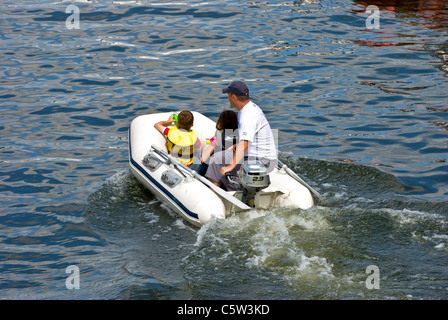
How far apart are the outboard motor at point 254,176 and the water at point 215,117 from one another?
0.95 ft

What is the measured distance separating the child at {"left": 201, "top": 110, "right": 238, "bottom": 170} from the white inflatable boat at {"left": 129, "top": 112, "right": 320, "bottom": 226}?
396 mm

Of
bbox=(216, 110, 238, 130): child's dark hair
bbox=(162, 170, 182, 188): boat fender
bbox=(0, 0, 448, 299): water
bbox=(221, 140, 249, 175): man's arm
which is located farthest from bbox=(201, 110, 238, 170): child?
bbox=(0, 0, 448, 299): water

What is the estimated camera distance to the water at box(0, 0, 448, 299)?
5172 mm

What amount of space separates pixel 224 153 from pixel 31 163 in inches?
126

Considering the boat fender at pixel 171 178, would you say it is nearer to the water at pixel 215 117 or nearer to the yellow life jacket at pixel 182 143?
the water at pixel 215 117

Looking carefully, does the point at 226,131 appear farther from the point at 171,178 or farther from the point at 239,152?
the point at 171,178

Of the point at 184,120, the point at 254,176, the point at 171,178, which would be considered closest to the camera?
the point at 254,176

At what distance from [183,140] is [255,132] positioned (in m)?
1.19

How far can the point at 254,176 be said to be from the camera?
229 inches

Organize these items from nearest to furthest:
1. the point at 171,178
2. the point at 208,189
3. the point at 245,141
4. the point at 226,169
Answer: the point at 245,141
the point at 226,169
the point at 208,189
the point at 171,178

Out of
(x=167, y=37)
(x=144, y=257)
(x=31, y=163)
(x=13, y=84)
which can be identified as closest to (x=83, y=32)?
(x=167, y=37)

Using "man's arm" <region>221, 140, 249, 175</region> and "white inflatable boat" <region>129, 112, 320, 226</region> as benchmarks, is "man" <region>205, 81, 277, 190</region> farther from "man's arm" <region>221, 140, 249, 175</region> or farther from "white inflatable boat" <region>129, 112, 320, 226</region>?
"white inflatable boat" <region>129, 112, 320, 226</region>

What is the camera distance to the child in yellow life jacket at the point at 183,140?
22.5ft

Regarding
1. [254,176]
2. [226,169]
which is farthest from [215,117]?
[254,176]
